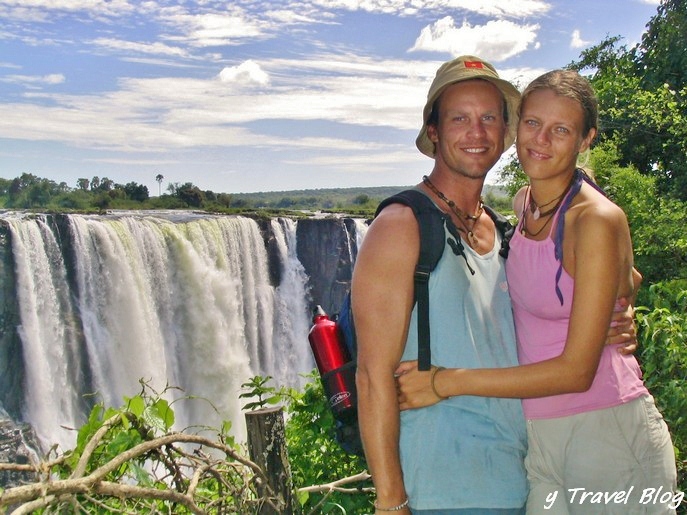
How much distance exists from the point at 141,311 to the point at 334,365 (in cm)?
1394

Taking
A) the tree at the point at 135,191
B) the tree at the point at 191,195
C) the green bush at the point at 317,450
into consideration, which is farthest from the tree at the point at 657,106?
the tree at the point at 135,191

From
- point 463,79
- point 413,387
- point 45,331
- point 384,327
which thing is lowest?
point 45,331

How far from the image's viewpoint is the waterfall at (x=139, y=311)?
13.6 meters

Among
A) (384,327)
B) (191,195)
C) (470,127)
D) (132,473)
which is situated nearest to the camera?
(384,327)

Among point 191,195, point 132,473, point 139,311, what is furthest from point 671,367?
point 191,195

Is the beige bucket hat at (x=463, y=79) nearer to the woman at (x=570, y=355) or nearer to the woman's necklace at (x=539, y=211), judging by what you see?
the woman at (x=570, y=355)

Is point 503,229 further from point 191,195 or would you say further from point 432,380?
point 191,195

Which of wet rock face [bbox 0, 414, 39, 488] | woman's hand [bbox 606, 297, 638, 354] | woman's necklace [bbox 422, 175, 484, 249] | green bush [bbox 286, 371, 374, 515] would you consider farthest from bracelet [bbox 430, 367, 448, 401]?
wet rock face [bbox 0, 414, 39, 488]

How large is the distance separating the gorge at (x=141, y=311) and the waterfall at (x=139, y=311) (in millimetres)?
25

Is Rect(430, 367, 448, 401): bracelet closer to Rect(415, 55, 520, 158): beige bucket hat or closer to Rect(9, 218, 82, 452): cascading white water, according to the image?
Rect(415, 55, 520, 158): beige bucket hat

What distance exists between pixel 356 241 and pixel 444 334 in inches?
785

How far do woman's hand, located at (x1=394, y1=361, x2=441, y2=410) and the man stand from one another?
0.03 metres

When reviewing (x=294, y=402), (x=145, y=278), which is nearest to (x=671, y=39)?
(x=145, y=278)

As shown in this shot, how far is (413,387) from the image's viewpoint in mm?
1761
